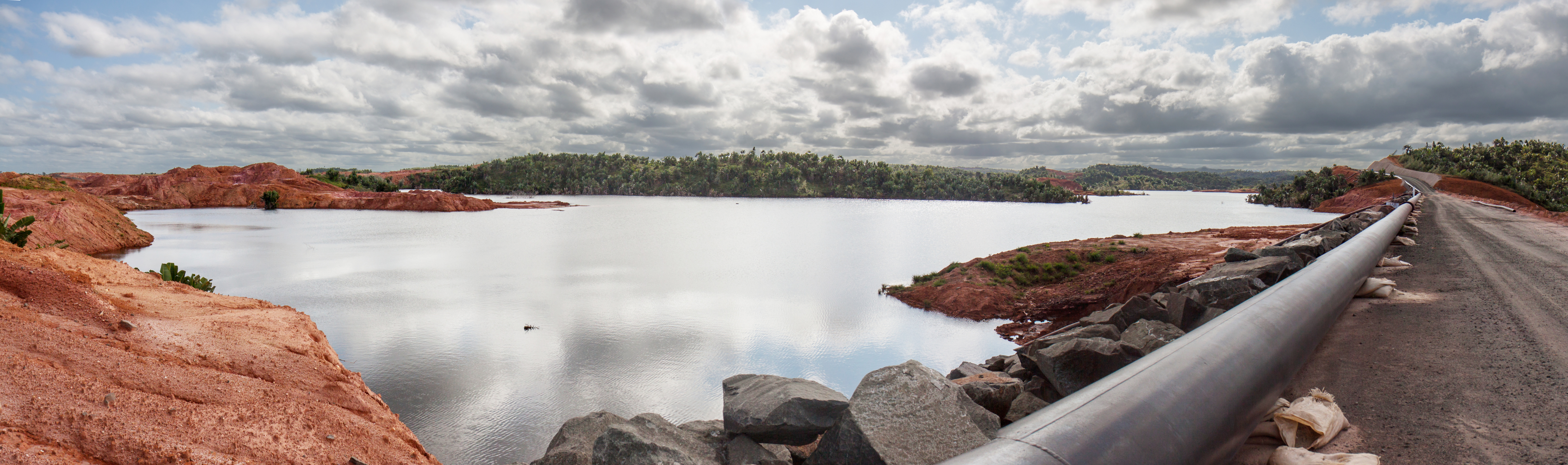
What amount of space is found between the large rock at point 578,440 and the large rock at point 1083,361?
3034 millimetres

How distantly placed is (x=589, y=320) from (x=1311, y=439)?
12.5 metres

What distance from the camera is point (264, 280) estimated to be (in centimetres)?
1770

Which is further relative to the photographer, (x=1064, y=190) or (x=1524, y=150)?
(x=1064, y=190)

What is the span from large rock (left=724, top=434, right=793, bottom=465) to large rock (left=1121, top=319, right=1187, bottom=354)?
2.76 m

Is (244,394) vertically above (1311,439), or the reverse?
(1311,439)

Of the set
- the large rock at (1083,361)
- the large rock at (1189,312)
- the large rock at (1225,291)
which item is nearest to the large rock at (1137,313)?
the large rock at (1189,312)

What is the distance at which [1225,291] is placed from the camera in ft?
19.2

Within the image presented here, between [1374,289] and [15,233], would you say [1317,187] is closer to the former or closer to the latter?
[1374,289]

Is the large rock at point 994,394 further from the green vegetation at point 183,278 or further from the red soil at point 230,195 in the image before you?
the red soil at point 230,195

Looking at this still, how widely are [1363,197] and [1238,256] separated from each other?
5924 centimetres

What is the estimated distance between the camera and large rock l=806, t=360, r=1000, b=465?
293 centimetres

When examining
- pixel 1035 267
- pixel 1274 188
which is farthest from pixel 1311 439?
pixel 1274 188

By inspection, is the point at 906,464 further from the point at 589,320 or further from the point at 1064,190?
the point at 1064,190

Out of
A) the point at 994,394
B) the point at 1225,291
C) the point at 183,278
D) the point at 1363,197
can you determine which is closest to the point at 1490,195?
the point at 1363,197
